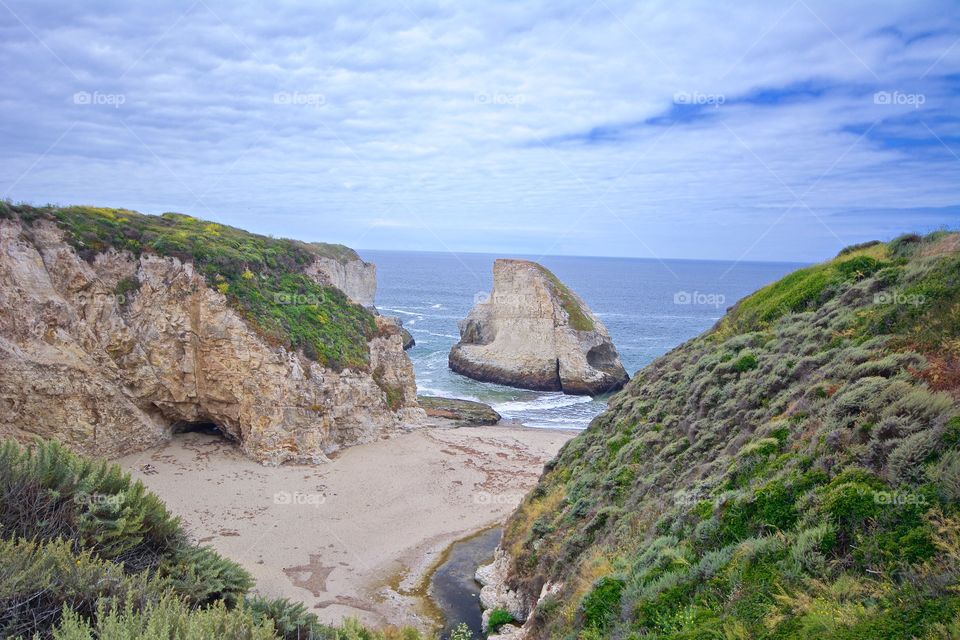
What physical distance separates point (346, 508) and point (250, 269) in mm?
13220

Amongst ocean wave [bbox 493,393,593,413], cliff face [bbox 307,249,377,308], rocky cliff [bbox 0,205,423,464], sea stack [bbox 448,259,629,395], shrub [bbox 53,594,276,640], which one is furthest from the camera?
cliff face [bbox 307,249,377,308]

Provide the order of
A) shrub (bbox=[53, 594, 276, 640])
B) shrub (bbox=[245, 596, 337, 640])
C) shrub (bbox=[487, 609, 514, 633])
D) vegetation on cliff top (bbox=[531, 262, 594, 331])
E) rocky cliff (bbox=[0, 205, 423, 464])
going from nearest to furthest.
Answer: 1. shrub (bbox=[53, 594, 276, 640])
2. shrub (bbox=[245, 596, 337, 640])
3. shrub (bbox=[487, 609, 514, 633])
4. rocky cliff (bbox=[0, 205, 423, 464])
5. vegetation on cliff top (bbox=[531, 262, 594, 331])

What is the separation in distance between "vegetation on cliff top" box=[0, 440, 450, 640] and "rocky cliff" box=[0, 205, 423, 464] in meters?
12.7

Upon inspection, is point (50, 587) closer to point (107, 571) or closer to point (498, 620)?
point (107, 571)

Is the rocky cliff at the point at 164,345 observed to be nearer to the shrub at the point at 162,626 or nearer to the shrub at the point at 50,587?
the shrub at the point at 50,587

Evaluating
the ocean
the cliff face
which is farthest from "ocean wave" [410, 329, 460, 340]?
the cliff face

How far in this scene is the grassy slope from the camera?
6.05 meters

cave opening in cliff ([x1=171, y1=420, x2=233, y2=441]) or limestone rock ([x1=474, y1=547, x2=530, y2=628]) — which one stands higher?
cave opening in cliff ([x1=171, y1=420, x2=233, y2=441])

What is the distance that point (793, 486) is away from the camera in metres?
7.81

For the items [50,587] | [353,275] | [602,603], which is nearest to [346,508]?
[602,603]

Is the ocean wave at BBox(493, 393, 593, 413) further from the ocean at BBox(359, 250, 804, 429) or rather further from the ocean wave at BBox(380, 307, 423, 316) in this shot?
the ocean wave at BBox(380, 307, 423, 316)

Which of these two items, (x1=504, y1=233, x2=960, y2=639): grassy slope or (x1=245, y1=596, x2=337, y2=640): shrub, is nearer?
(x1=504, y1=233, x2=960, y2=639): grassy slope

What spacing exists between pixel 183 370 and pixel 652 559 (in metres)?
21.3

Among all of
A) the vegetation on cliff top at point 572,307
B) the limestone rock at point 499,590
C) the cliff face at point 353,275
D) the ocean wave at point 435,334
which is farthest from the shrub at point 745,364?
the ocean wave at point 435,334
